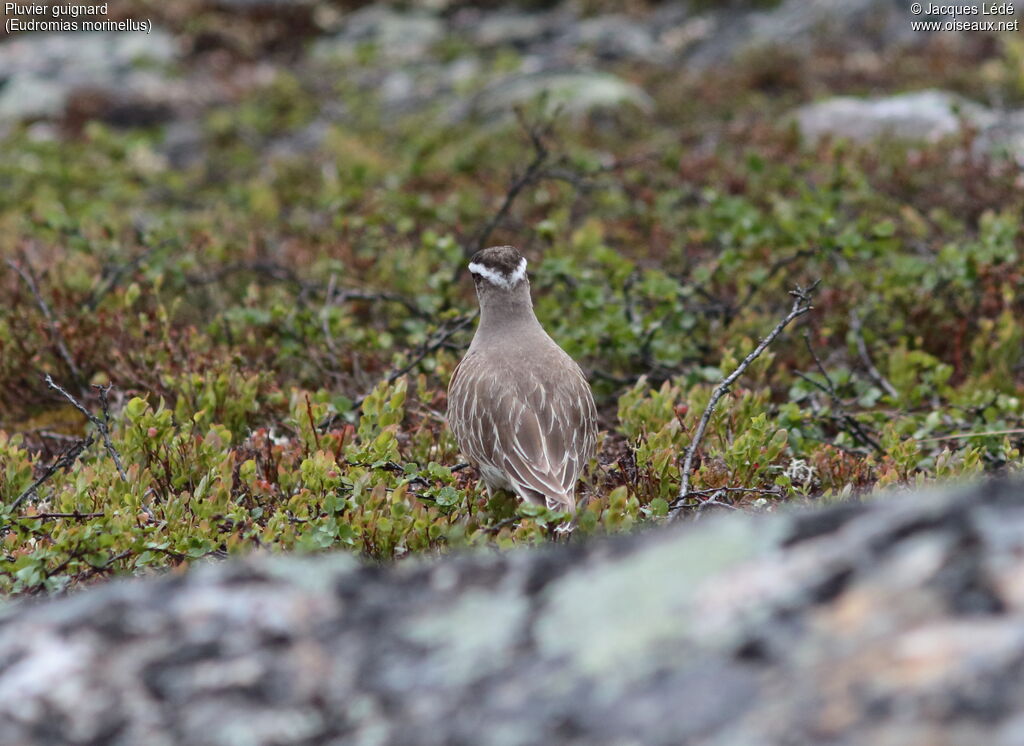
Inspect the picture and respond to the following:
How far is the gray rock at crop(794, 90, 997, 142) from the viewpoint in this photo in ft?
43.2

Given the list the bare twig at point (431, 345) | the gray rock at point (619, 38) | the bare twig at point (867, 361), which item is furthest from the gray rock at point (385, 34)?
the bare twig at point (867, 361)

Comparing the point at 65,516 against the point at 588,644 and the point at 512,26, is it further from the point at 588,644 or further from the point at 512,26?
the point at 512,26

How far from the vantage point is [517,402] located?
18.5 ft

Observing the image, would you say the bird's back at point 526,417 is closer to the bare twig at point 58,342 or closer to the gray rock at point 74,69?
the bare twig at point 58,342

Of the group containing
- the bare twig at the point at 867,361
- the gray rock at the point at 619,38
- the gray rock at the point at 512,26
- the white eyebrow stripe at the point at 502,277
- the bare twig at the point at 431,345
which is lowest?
the bare twig at the point at 867,361

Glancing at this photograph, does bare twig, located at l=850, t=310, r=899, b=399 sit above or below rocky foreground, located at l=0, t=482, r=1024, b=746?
below

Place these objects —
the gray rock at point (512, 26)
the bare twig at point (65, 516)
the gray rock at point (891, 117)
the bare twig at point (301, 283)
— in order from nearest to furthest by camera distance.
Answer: the bare twig at point (65, 516), the bare twig at point (301, 283), the gray rock at point (891, 117), the gray rock at point (512, 26)

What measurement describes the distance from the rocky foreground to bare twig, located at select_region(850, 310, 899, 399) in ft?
16.7

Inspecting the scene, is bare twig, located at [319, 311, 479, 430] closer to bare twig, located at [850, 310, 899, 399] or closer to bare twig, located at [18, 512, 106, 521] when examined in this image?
bare twig, located at [18, 512, 106, 521]

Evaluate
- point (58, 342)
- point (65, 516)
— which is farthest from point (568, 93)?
point (65, 516)

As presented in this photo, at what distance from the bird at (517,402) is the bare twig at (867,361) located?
233 cm

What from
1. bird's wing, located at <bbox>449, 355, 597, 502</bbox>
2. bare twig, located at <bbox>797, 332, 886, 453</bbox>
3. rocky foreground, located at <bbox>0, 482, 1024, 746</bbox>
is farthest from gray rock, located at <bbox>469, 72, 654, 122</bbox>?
rocky foreground, located at <bbox>0, 482, 1024, 746</bbox>

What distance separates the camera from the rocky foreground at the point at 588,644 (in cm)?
191

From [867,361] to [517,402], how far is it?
2.84m
